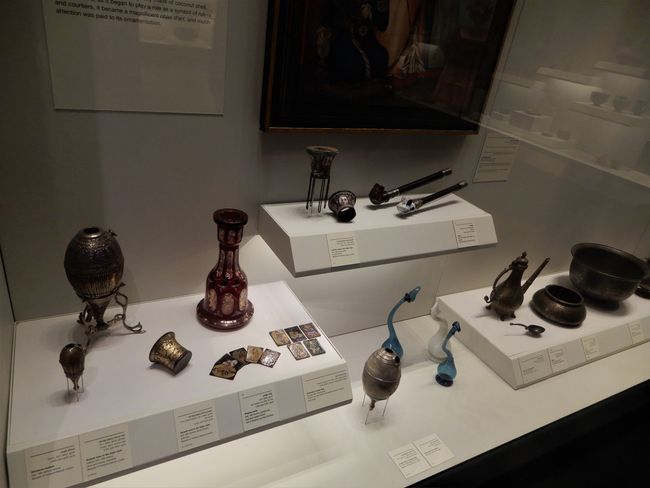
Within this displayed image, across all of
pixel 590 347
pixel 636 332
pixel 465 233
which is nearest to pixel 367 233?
pixel 465 233

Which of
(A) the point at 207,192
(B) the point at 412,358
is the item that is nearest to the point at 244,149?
(A) the point at 207,192

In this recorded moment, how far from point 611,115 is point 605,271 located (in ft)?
2.02

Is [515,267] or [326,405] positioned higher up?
[515,267]

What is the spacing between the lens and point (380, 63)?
1051mm

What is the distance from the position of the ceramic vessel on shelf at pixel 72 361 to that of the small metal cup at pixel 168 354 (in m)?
0.14

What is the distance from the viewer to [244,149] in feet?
3.40

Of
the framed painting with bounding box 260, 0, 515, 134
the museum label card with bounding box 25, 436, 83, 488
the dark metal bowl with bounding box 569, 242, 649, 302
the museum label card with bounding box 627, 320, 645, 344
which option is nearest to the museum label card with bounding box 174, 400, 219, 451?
the museum label card with bounding box 25, 436, 83, 488

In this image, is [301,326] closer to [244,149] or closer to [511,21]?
[244,149]

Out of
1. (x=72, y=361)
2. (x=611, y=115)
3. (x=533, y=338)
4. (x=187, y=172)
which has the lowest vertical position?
(x=533, y=338)

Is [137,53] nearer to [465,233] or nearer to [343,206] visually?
[343,206]

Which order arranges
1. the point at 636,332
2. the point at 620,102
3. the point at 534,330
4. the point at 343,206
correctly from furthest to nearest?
the point at 636,332 → the point at 620,102 → the point at 534,330 → the point at 343,206

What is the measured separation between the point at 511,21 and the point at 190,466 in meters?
1.44

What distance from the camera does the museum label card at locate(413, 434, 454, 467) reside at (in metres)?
1.16

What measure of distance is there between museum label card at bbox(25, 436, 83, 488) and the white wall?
14.4 inches
